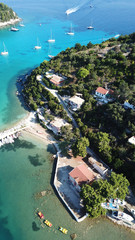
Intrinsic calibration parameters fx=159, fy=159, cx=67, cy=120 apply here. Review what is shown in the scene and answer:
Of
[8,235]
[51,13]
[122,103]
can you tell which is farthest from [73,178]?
[51,13]

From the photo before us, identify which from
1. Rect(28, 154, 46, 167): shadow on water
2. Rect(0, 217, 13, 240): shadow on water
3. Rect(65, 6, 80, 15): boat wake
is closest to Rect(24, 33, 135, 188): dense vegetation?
Rect(28, 154, 46, 167): shadow on water

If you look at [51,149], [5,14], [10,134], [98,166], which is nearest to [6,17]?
[5,14]

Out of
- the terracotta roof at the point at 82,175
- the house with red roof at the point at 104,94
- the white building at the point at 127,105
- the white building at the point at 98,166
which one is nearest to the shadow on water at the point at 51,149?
the terracotta roof at the point at 82,175

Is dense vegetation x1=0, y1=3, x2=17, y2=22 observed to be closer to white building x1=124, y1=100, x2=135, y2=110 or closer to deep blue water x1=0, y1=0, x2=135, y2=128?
deep blue water x1=0, y1=0, x2=135, y2=128

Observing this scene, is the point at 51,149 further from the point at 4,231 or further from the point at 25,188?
the point at 4,231

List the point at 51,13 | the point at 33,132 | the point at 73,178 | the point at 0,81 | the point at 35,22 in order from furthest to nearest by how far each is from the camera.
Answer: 1. the point at 51,13
2. the point at 35,22
3. the point at 0,81
4. the point at 33,132
5. the point at 73,178

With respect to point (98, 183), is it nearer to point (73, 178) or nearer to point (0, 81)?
point (73, 178)
